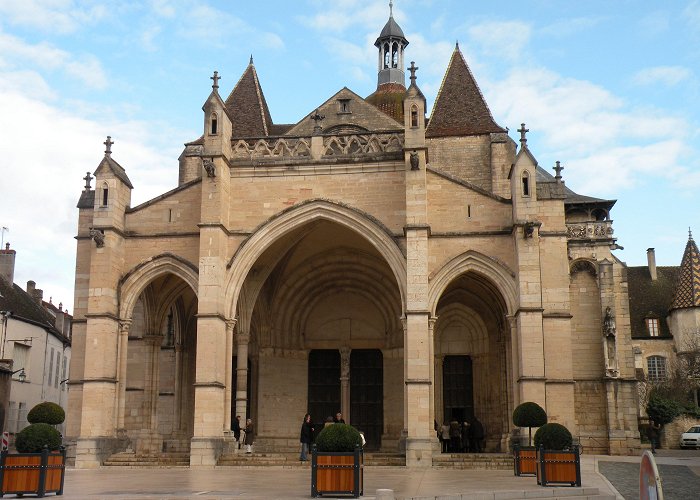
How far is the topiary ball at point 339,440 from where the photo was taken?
10570mm

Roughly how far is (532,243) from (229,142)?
773cm

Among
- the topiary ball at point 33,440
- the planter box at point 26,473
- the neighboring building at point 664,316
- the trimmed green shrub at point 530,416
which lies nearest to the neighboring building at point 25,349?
the topiary ball at point 33,440

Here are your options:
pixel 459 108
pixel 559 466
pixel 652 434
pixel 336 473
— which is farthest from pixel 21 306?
pixel 559 466

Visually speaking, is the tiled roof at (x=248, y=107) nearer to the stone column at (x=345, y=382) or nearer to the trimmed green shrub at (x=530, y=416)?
the stone column at (x=345, y=382)

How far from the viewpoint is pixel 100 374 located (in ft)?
A: 60.8

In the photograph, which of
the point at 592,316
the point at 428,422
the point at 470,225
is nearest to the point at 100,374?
the point at 428,422

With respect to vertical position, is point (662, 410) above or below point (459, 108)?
below

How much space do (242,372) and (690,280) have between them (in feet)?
79.1

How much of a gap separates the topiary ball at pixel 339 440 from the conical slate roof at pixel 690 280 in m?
29.5

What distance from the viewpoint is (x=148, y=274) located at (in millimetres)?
19531

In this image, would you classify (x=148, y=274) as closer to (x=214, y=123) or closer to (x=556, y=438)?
(x=214, y=123)

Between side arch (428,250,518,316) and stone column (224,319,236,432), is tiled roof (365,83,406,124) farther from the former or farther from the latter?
stone column (224,319,236,432)

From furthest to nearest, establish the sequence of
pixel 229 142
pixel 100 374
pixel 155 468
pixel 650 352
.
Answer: pixel 650 352
pixel 229 142
pixel 100 374
pixel 155 468

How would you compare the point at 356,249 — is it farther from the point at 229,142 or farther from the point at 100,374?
the point at 100,374
